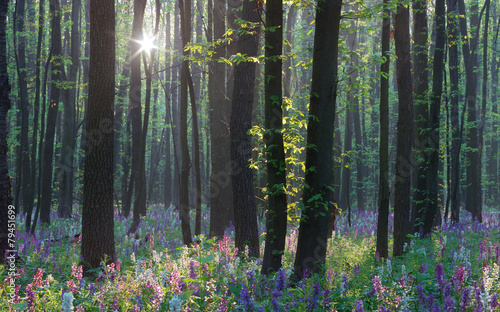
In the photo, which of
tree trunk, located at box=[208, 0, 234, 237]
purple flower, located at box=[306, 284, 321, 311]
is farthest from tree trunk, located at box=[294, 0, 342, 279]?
tree trunk, located at box=[208, 0, 234, 237]

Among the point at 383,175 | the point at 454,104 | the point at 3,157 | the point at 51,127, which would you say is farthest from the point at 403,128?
the point at 51,127

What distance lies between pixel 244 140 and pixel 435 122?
6737 millimetres

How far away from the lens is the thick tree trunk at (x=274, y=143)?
7086 millimetres

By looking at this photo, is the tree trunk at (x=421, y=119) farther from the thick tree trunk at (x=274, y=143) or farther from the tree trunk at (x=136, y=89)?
the tree trunk at (x=136, y=89)

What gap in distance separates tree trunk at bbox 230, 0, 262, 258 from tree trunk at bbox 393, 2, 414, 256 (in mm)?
3333

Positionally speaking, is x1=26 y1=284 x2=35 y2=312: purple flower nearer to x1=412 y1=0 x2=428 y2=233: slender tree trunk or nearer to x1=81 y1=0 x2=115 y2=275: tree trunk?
x1=81 y1=0 x2=115 y2=275: tree trunk

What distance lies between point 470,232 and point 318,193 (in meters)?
10.5

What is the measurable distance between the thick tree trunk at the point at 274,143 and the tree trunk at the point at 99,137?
311 cm

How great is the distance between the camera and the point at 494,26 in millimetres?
37562

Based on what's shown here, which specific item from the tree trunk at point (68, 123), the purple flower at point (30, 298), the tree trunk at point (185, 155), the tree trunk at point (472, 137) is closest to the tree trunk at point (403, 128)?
the tree trunk at point (185, 155)

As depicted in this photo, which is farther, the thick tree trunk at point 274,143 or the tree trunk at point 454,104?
the tree trunk at point 454,104

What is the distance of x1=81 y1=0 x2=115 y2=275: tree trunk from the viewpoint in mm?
8070

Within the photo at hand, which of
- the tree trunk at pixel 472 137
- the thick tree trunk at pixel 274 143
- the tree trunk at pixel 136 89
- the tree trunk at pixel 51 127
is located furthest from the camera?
the tree trunk at pixel 472 137

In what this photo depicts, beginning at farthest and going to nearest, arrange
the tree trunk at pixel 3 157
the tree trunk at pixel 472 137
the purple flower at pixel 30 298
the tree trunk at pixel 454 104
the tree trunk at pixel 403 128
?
the tree trunk at pixel 472 137
the tree trunk at pixel 454 104
the tree trunk at pixel 403 128
the tree trunk at pixel 3 157
the purple flower at pixel 30 298
